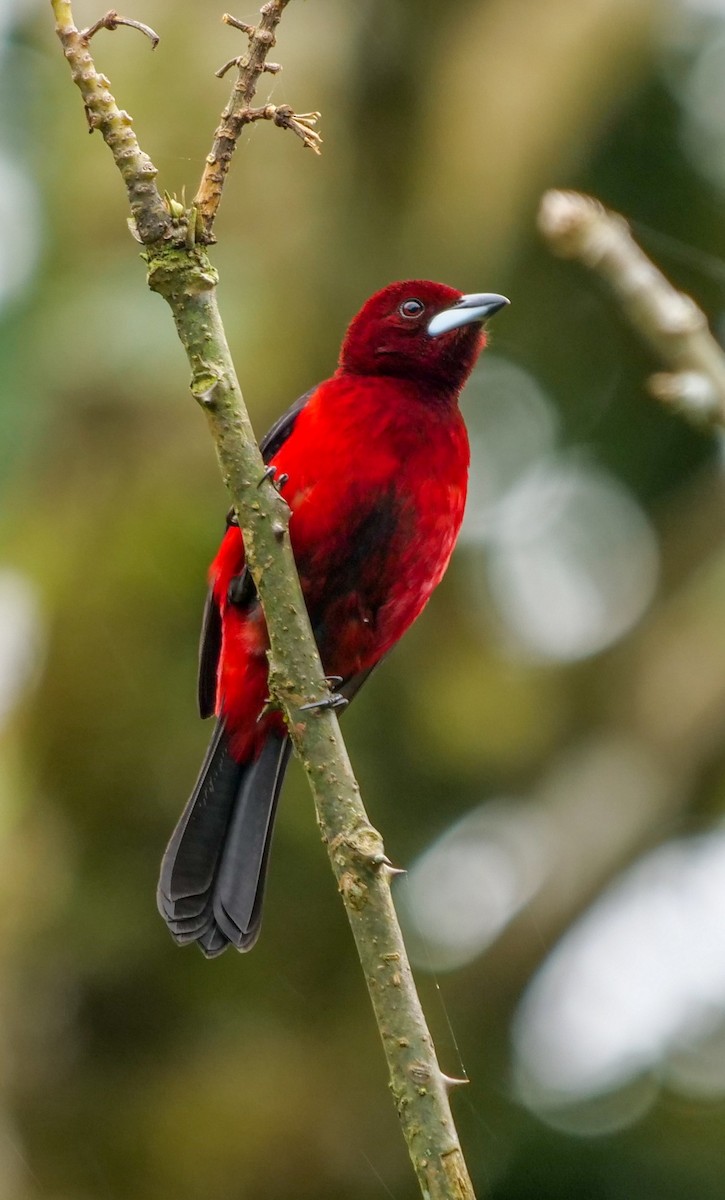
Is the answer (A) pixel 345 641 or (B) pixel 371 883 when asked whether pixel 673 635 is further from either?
(B) pixel 371 883

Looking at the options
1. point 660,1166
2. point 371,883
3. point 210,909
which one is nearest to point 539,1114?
point 660,1166

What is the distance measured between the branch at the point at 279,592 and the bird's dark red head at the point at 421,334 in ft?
4.62

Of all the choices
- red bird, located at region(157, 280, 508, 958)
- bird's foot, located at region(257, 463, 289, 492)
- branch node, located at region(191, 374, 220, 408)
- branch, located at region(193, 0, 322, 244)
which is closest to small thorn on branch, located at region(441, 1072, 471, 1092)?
bird's foot, located at region(257, 463, 289, 492)

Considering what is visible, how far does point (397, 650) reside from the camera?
6422 mm

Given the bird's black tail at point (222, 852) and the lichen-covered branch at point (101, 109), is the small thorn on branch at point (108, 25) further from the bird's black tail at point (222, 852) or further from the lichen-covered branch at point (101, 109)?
the bird's black tail at point (222, 852)

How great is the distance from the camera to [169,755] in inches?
231

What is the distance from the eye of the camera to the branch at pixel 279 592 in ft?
7.06

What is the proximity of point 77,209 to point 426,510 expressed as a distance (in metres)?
3.35

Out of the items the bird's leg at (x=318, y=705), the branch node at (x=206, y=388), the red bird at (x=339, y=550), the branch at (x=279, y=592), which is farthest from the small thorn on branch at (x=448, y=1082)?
the red bird at (x=339, y=550)

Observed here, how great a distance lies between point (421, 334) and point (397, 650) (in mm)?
2702

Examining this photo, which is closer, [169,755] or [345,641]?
[345,641]

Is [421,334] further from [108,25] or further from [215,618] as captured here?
[108,25]

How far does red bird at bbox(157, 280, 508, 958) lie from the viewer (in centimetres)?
351

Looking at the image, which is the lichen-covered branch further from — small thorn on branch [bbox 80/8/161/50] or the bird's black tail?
the bird's black tail
